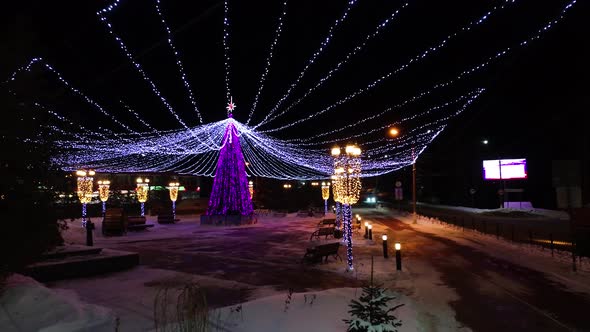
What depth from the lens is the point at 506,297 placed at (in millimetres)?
10281

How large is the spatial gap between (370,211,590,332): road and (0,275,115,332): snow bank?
6842 mm

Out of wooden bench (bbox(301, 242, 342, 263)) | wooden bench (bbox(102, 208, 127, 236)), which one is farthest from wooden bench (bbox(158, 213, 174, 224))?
wooden bench (bbox(301, 242, 342, 263))

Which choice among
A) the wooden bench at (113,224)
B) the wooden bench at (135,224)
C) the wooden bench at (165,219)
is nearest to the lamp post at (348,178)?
the wooden bench at (113,224)

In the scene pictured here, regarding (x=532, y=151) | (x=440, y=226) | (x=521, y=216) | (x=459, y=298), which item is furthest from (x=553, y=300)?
(x=532, y=151)

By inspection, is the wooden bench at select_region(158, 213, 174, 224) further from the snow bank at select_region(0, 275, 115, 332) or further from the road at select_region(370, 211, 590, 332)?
the snow bank at select_region(0, 275, 115, 332)

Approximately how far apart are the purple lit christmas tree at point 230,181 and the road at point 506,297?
17921 mm

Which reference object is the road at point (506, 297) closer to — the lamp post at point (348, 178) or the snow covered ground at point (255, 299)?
the snow covered ground at point (255, 299)

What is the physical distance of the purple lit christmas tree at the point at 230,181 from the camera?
31.5 metres

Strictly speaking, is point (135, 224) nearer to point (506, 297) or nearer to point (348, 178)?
point (348, 178)

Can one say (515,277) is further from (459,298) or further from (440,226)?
(440,226)

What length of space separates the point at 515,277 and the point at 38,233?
12356 mm

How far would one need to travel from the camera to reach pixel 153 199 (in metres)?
55.5

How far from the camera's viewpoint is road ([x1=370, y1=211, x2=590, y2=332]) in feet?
27.2

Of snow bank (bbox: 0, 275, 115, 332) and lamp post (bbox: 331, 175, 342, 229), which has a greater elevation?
lamp post (bbox: 331, 175, 342, 229)
